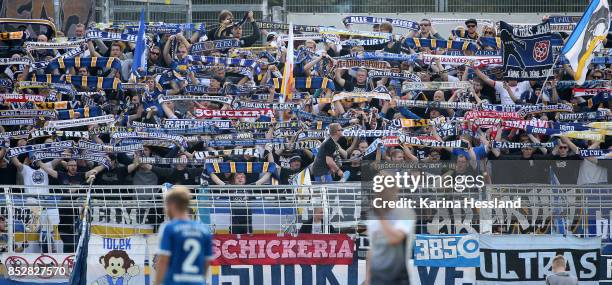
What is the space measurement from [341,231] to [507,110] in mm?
5414

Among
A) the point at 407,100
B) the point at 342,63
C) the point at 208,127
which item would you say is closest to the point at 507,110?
the point at 407,100

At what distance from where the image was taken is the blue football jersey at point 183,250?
11594mm

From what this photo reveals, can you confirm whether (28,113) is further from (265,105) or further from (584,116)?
(584,116)

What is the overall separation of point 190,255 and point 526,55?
11.9 meters

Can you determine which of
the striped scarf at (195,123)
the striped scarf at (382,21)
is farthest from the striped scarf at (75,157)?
the striped scarf at (382,21)

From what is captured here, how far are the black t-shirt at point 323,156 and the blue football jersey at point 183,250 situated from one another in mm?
7181

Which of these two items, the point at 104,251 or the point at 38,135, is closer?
the point at 104,251

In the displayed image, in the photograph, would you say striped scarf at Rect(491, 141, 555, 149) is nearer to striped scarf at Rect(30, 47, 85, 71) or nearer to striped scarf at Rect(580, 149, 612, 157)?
striped scarf at Rect(580, 149, 612, 157)

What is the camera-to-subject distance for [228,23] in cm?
2462

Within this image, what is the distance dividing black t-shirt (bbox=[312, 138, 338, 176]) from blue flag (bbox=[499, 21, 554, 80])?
14.7 feet

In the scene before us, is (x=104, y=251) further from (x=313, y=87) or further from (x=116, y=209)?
(x=313, y=87)

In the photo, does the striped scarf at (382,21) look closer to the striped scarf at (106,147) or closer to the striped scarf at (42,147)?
the striped scarf at (106,147)

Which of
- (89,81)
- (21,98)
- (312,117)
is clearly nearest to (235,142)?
(312,117)

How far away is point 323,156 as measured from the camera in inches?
746
